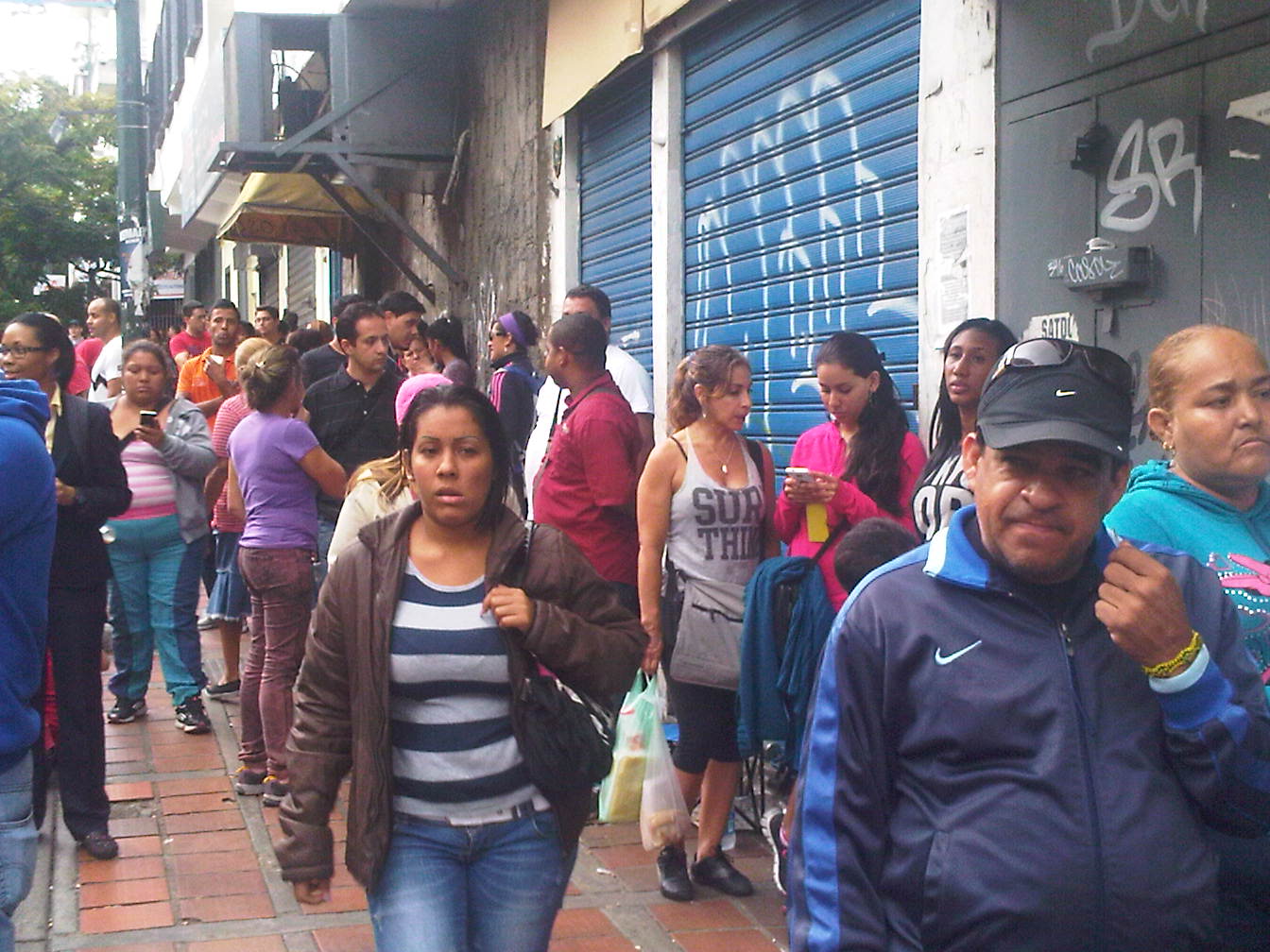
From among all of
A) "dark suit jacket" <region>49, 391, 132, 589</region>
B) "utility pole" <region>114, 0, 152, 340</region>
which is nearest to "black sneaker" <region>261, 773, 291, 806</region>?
"dark suit jacket" <region>49, 391, 132, 589</region>

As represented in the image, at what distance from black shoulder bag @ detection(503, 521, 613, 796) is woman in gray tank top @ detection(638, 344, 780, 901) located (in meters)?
1.98

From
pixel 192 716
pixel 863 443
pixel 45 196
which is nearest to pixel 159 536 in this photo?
pixel 192 716

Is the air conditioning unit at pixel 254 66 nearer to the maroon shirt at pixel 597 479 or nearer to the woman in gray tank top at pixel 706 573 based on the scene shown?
the maroon shirt at pixel 597 479

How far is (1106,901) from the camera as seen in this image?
207 cm

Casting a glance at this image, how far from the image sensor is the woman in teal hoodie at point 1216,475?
8.79 feet

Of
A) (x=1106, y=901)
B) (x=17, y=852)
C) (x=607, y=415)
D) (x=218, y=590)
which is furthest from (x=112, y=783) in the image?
(x=1106, y=901)

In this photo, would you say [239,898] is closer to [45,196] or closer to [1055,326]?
[1055,326]

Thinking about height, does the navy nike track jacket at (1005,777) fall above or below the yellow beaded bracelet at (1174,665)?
below

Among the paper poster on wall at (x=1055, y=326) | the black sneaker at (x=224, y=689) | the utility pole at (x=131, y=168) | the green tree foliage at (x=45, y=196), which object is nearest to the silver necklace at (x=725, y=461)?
the paper poster on wall at (x=1055, y=326)

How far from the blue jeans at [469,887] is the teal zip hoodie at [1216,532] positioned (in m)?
1.37

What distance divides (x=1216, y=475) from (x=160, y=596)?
579 cm

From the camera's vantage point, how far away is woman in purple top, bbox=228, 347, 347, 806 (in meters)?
6.46

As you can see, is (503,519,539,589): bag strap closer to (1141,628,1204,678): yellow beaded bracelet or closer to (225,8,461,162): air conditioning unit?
(1141,628,1204,678): yellow beaded bracelet

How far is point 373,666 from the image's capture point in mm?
3174
